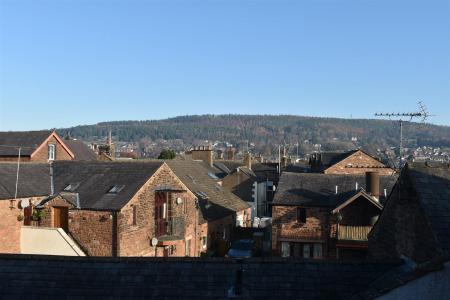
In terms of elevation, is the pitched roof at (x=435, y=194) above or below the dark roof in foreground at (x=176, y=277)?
above

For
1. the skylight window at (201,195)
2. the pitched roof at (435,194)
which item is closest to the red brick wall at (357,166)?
the skylight window at (201,195)

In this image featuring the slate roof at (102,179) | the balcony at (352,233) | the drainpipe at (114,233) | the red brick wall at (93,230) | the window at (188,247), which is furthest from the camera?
the window at (188,247)

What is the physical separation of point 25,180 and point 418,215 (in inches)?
920

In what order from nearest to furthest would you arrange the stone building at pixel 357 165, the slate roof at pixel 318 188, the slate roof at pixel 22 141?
1. the slate roof at pixel 318 188
2. the slate roof at pixel 22 141
3. the stone building at pixel 357 165

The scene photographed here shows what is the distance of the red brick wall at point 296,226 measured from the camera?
31422 millimetres

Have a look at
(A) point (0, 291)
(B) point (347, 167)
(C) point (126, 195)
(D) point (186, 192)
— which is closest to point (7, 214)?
(C) point (126, 195)

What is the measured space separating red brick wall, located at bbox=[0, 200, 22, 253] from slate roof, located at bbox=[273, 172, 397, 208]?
50.8 feet

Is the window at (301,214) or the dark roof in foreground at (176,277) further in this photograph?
the window at (301,214)

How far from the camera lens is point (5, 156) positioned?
1635 inches

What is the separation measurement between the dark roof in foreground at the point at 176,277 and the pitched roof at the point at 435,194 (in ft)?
4.52

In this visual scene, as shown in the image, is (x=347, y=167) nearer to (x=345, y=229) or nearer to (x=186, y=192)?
(x=345, y=229)

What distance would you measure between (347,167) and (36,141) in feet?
95.4

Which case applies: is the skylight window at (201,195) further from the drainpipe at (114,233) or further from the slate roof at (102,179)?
the drainpipe at (114,233)

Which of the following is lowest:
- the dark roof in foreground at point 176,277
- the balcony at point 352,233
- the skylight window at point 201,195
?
the balcony at point 352,233
